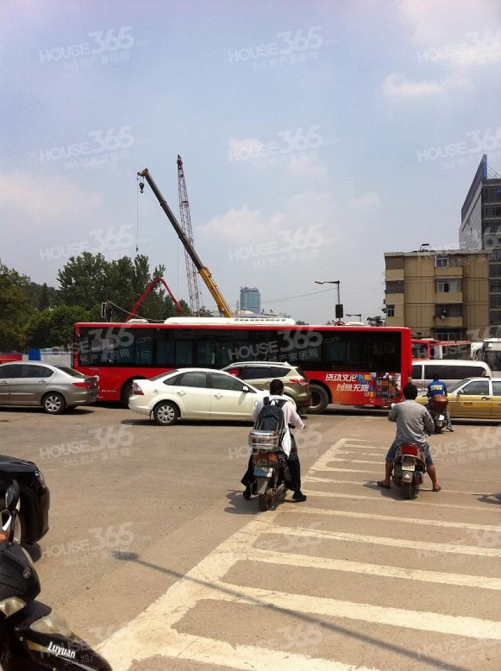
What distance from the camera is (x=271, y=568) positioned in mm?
5312

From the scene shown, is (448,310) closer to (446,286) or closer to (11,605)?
(446,286)

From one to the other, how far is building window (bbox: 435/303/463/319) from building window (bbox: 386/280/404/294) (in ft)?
Answer: 13.6

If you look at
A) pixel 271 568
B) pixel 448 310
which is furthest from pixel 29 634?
pixel 448 310

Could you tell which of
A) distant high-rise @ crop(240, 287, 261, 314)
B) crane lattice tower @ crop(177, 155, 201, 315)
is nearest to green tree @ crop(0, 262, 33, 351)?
crane lattice tower @ crop(177, 155, 201, 315)

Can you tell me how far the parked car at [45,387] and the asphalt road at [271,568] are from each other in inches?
314

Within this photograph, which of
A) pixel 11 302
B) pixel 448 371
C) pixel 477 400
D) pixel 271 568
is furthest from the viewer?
pixel 11 302

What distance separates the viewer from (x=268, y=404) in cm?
784

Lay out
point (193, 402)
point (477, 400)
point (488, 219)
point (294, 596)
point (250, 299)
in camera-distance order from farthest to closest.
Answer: point (250, 299) < point (488, 219) < point (477, 400) < point (193, 402) < point (294, 596)

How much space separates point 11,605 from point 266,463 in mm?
4976

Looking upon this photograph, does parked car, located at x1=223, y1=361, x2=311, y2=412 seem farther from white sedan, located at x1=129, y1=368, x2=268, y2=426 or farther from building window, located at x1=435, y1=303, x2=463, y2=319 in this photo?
building window, located at x1=435, y1=303, x2=463, y2=319

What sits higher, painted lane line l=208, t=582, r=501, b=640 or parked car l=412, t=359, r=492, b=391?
parked car l=412, t=359, r=492, b=391

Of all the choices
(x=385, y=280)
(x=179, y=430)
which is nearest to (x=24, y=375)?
(x=179, y=430)

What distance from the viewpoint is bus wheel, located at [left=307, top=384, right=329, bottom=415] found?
66.3 feet

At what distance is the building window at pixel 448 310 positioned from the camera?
6316cm
